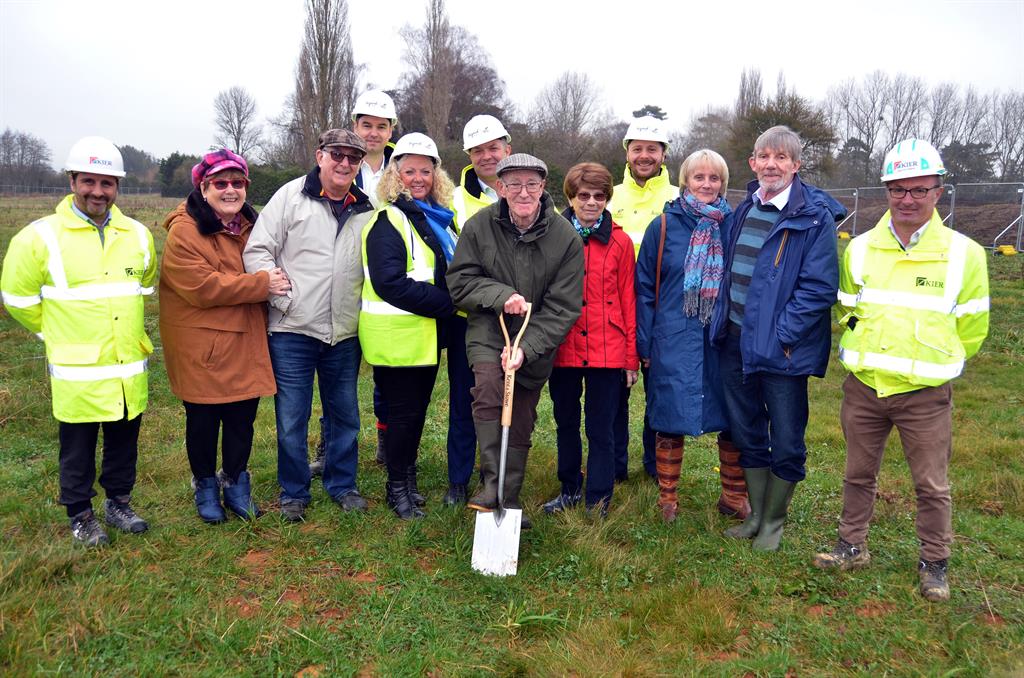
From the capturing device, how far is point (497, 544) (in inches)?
156

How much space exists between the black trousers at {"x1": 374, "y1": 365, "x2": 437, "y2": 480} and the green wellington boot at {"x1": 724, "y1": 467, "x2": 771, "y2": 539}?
205 cm

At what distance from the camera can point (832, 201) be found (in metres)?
4.12

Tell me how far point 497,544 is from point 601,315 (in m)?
1.46

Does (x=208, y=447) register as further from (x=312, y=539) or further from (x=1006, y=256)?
(x=1006, y=256)

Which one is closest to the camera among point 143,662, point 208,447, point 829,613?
point 143,662

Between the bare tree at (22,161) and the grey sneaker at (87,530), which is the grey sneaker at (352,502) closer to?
the grey sneaker at (87,530)

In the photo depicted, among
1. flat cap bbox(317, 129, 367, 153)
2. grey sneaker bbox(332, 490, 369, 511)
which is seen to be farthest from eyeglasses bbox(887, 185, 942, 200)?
grey sneaker bbox(332, 490, 369, 511)

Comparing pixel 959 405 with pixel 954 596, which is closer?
pixel 954 596

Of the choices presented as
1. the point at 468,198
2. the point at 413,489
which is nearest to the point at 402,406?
the point at 413,489

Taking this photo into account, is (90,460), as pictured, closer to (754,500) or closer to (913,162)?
(754,500)

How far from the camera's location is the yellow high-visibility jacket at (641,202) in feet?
16.4

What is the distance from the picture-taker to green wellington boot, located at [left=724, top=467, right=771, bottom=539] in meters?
4.45

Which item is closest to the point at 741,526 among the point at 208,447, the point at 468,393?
the point at 468,393

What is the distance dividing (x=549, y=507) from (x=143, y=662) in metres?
2.48
